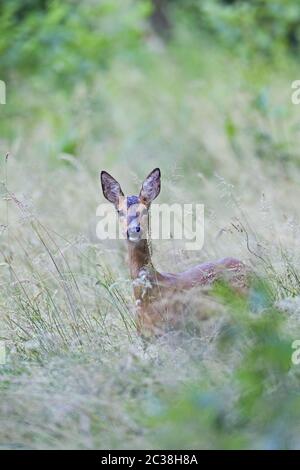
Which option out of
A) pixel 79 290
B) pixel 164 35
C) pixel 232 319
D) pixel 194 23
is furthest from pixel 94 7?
pixel 232 319

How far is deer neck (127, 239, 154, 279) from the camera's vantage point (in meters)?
4.67

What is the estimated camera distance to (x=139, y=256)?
15.4 ft

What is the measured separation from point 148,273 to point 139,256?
14 centimetres

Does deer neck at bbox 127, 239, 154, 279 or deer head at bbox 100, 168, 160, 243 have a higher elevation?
deer head at bbox 100, 168, 160, 243

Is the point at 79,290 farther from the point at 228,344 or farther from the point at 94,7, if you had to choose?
the point at 94,7

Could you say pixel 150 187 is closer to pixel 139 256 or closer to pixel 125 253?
pixel 139 256

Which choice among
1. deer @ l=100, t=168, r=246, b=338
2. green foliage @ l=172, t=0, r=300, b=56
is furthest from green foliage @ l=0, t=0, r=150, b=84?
deer @ l=100, t=168, r=246, b=338

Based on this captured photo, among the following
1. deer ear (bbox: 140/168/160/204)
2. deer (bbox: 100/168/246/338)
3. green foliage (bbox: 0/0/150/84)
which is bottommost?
deer (bbox: 100/168/246/338)

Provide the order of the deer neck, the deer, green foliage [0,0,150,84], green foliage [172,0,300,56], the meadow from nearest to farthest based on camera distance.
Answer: the meadow, the deer, the deer neck, green foliage [0,0,150,84], green foliage [172,0,300,56]

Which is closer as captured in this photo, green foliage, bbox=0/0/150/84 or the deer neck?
the deer neck

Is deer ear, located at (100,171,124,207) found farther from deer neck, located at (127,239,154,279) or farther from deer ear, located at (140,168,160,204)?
deer neck, located at (127,239,154,279)

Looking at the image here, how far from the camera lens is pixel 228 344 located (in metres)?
3.85

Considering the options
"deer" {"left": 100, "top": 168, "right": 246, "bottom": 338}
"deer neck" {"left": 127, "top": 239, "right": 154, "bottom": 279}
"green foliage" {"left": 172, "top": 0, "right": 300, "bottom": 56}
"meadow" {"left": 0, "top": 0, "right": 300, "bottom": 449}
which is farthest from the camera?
"green foliage" {"left": 172, "top": 0, "right": 300, "bottom": 56}
